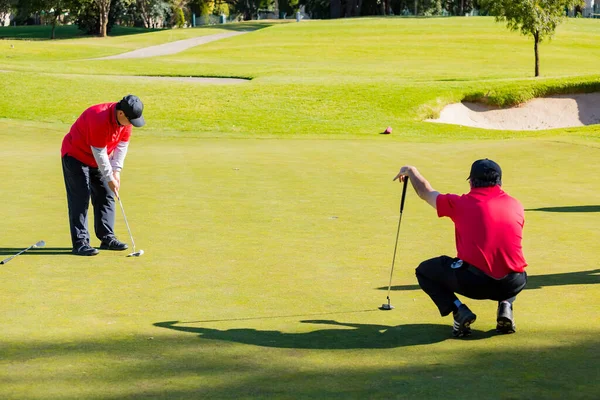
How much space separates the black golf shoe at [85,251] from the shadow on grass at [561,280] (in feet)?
11.4

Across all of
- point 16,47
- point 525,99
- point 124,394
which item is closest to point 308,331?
point 124,394

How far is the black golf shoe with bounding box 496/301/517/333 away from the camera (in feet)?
23.0

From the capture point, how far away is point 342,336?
7203 millimetres

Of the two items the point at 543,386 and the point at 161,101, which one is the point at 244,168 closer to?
the point at 543,386

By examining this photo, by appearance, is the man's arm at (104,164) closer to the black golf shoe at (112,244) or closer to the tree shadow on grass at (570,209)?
the black golf shoe at (112,244)

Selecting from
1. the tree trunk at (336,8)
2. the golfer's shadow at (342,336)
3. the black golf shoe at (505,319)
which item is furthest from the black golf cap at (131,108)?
the tree trunk at (336,8)

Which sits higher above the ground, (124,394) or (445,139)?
(124,394)

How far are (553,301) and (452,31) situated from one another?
60.7m

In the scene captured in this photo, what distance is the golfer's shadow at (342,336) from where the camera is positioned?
6.96 meters

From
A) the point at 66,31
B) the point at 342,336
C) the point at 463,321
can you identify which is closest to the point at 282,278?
the point at 342,336

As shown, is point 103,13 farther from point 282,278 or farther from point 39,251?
point 282,278

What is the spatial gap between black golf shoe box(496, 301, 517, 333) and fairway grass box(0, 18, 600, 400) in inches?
5.1

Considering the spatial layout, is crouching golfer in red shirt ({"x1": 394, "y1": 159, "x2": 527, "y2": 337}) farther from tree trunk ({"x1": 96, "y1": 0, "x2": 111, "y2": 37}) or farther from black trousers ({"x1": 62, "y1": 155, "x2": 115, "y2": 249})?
tree trunk ({"x1": 96, "y1": 0, "x2": 111, "y2": 37})

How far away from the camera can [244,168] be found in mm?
18000
